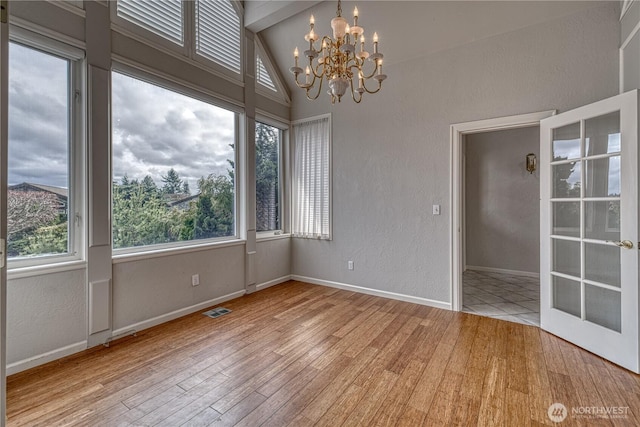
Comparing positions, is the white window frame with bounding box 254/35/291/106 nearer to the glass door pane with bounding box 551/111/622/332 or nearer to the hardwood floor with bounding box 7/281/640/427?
the hardwood floor with bounding box 7/281/640/427

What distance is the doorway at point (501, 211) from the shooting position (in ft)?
16.6

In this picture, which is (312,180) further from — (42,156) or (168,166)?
(42,156)

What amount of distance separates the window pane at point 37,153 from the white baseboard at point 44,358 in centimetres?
80

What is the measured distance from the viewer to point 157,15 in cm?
307

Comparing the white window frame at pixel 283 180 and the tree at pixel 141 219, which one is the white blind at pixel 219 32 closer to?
the white window frame at pixel 283 180

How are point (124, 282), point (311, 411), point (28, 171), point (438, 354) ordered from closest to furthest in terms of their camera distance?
point (311, 411) → point (28, 171) → point (438, 354) → point (124, 282)

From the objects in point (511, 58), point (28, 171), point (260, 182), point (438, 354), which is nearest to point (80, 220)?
point (28, 171)

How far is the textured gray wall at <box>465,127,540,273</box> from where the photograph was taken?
511 centimetres

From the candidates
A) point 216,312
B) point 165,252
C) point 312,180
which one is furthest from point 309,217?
point 165,252

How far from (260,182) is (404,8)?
9.35 ft

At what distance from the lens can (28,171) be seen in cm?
232

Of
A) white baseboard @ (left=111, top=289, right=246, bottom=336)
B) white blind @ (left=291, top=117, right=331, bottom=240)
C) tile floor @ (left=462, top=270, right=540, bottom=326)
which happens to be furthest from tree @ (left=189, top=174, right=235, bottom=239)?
tile floor @ (left=462, top=270, right=540, bottom=326)

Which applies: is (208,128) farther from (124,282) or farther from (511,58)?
(511,58)

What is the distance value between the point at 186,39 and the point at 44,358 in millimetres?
3375
